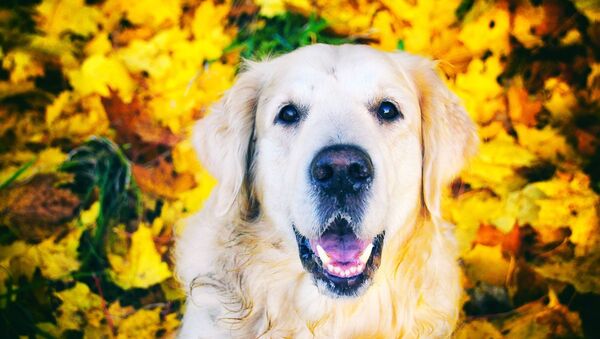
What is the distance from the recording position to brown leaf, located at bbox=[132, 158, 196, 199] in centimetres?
326

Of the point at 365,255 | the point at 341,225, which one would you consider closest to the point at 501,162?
the point at 365,255

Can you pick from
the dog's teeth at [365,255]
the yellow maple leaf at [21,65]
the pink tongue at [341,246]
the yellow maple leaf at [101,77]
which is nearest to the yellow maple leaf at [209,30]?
the yellow maple leaf at [101,77]

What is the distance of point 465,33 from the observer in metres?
2.92

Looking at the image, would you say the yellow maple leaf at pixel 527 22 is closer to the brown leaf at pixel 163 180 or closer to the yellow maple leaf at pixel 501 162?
the yellow maple leaf at pixel 501 162

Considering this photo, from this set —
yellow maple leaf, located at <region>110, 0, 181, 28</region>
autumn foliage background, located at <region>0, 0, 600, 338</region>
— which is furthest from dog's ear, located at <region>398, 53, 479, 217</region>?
yellow maple leaf, located at <region>110, 0, 181, 28</region>

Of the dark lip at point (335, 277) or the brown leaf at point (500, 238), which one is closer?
the dark lip at point (335, 277)

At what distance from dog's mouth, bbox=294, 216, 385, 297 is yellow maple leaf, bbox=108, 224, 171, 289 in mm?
1266

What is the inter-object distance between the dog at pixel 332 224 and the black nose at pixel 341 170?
13cm

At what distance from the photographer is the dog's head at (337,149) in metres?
2.03

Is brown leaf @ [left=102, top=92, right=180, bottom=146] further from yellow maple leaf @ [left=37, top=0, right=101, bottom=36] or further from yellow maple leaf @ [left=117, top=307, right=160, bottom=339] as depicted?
yellow maple leaf @ [left=117, top=307, right=160, bottom=339]

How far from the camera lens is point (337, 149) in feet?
6.37

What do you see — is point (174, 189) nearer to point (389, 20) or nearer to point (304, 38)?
point (304, 38)

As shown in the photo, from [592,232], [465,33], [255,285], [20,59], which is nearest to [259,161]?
[255,285]

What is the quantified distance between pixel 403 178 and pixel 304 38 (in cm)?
129
